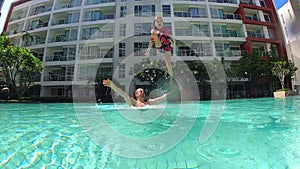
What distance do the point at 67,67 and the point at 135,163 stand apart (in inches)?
978

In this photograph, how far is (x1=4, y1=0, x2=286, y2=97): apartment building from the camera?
73.8 ft

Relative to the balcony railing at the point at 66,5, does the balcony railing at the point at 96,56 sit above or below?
below

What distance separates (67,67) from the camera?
23.8m

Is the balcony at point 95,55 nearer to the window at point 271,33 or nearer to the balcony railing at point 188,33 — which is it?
the balcony railing at point 188,33

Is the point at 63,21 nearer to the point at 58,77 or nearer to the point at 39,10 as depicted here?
the point at 39,10

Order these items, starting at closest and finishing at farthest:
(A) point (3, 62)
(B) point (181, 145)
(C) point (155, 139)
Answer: (B) point (181, 145) < (C) point (155, 139) < (A) point (3, 62)

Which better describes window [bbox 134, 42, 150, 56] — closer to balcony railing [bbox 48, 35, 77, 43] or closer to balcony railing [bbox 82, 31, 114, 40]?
balcony railing [bbox 82, 31, 114, 40]

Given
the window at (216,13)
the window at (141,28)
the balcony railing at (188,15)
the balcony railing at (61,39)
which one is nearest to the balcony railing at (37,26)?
the balcony railing at (61,39)

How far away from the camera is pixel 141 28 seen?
74.9 ft

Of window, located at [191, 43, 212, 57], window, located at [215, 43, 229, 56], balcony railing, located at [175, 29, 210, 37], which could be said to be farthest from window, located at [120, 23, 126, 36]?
window, located at [215, 43, 229, 56]

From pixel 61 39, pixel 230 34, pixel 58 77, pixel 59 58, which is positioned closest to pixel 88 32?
pixel 61 39

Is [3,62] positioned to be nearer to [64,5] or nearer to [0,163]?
[64,5]

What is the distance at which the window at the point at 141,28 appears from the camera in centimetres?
2272

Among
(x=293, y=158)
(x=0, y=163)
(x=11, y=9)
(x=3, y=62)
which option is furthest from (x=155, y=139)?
(x=11, y=9)
